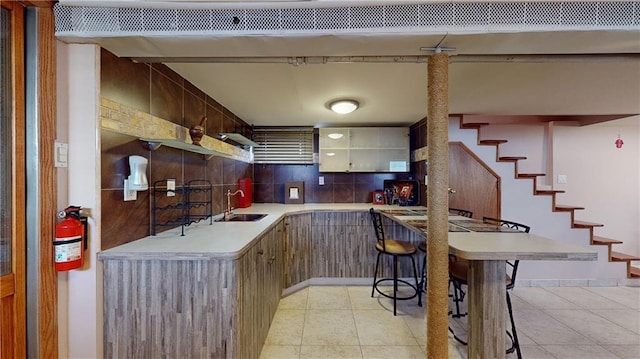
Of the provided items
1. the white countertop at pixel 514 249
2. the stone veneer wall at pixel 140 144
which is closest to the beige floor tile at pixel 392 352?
the white countertop at pixel 514 249

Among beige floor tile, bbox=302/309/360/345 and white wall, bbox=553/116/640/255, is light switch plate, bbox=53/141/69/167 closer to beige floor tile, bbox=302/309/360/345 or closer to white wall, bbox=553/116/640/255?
beige floor tile, bbox=302/309/360/345

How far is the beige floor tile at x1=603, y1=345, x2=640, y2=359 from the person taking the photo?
6.54ft

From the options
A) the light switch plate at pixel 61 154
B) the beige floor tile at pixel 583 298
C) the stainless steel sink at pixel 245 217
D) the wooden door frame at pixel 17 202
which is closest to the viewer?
the wooden door frame at pixel 17 202

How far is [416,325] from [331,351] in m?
0.86

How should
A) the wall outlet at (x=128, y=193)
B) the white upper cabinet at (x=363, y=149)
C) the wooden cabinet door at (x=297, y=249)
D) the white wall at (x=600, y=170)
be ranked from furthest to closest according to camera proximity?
the white wall at (x=600, y=170)
the white upper cabinet at (x=363, y=149)
the wooden cabinet door at (x=297, y=249)
the wall outlet at (x=128, y=193)

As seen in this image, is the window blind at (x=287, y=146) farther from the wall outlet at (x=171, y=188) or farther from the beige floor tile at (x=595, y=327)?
the beige floor tile at (x=595, y=327)

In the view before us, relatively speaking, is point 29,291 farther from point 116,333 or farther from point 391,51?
point 391,51

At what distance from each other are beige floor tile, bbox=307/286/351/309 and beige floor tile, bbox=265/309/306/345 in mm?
217

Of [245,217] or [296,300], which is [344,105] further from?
[296,300]

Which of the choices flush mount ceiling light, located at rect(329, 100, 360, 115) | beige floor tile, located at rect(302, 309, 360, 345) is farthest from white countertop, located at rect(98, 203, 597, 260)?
flush mount ceiling light, located at rect(329, 100, 360, 115)

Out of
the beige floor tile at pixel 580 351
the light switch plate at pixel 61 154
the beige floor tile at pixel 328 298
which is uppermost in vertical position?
the light switch plate at pixel 61 154

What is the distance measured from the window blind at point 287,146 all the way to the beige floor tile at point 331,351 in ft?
7.88

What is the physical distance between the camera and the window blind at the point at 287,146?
387 centimetres

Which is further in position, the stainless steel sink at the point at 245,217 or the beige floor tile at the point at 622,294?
the beige floor tile at the point at 622,294
